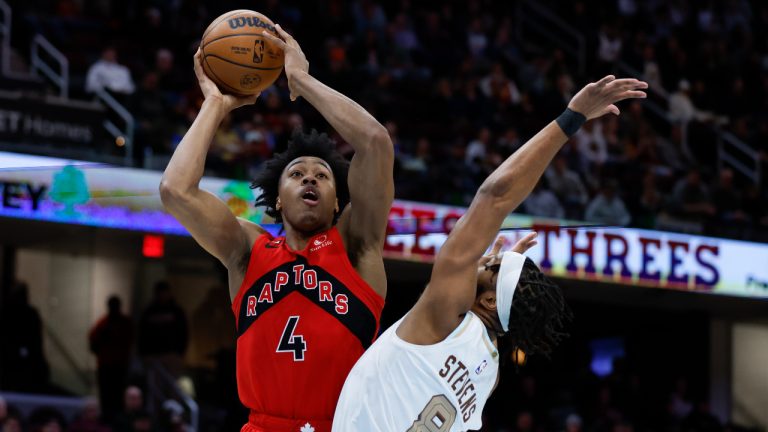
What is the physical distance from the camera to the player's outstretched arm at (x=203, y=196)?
514cm

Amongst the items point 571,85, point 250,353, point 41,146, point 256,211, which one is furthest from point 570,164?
point 250,353

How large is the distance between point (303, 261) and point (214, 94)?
0.81 metres

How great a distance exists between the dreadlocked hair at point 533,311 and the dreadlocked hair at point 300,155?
1315 millimetres

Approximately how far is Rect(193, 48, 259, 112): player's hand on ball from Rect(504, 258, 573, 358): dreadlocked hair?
5.29ft

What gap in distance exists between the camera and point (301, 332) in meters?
5.10

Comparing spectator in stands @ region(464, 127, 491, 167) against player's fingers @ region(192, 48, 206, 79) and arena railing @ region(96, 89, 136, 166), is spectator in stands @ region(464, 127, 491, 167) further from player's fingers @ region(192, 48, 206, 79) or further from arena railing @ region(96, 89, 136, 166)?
player's fingers @ region(192, 48, 206, 79)

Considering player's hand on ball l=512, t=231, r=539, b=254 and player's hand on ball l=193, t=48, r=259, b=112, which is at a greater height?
player's hand on ball l=193, t=48, r=259, b=112

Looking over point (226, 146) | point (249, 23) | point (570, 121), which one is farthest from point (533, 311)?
point (226, 146)

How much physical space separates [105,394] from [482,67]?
23.2ft

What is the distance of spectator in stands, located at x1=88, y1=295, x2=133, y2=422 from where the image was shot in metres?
12.7

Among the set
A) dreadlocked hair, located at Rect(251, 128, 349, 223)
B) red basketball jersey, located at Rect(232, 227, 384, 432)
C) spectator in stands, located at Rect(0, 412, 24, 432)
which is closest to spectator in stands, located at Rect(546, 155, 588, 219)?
spectator in stands, located at Rect(0, 412, 24, 432)

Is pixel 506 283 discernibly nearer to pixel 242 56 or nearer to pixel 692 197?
pixel 242 56

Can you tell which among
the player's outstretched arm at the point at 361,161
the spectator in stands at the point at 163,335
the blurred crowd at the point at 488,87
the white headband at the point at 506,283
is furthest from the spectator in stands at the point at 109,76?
the white headband at the point at 506,283

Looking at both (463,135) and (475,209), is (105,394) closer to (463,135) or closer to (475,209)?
(463,135)
